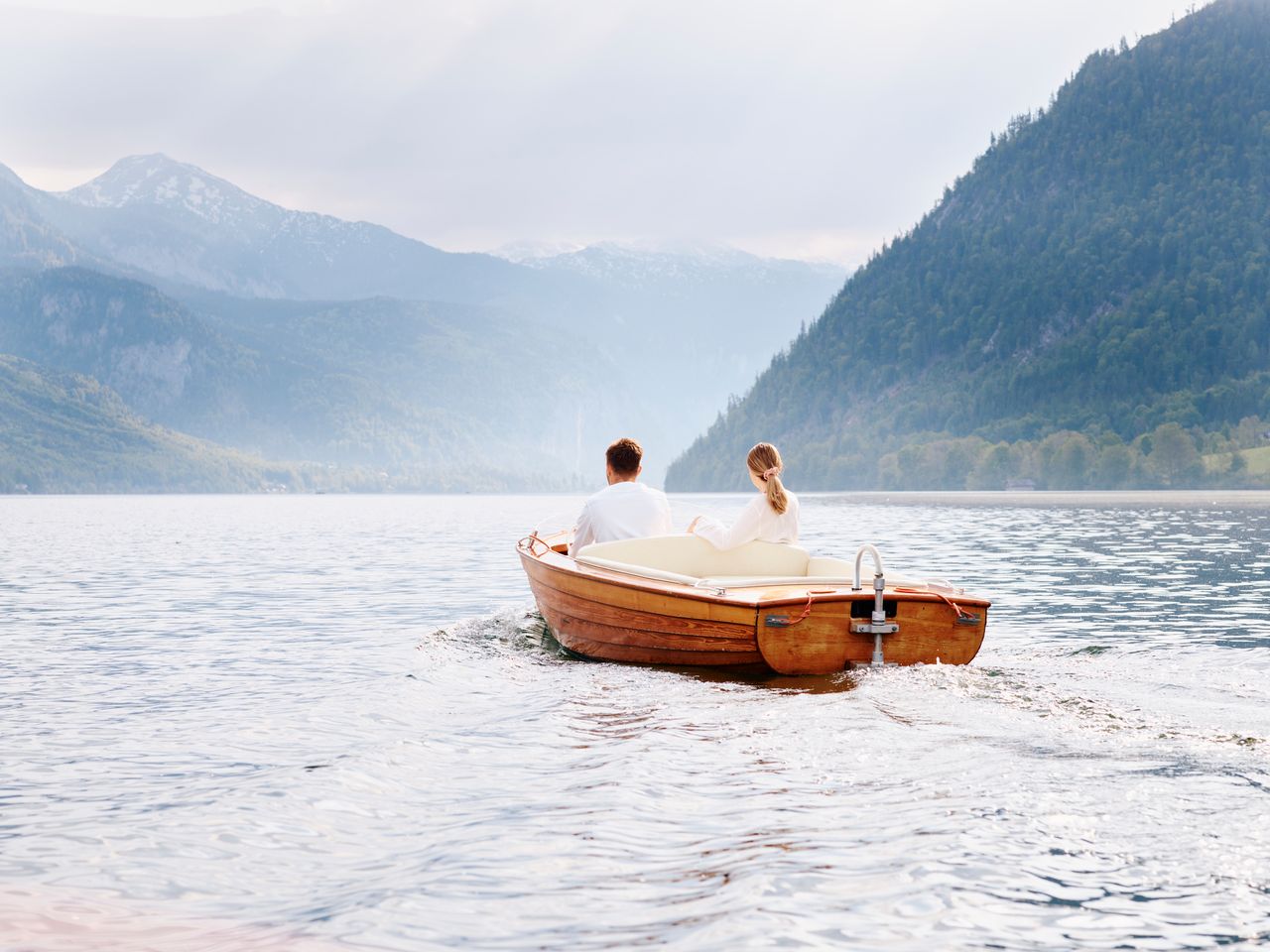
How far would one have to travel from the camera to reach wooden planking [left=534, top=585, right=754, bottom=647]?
13.0 metres

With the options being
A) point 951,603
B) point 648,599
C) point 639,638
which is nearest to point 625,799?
point 951,603

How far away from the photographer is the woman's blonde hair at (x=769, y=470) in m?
14.5

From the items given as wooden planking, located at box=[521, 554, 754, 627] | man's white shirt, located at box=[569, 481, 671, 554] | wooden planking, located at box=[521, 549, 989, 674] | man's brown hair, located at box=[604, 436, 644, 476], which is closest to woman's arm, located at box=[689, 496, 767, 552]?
man's white shirt, located at box=[569, 481, 671, 554]

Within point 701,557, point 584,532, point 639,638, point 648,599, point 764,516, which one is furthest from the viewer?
point 584,532

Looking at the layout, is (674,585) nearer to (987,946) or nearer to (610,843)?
(610,843)

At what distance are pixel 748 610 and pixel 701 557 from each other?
108 inches

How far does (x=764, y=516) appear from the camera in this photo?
49.4 feet

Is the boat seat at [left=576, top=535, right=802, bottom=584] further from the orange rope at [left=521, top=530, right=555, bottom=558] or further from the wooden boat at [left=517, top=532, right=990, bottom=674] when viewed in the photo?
the orange rope at [left=521, top=530, right=555, bottom=558]

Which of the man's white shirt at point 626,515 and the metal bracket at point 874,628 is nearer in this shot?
the metal bracket at point 874,628

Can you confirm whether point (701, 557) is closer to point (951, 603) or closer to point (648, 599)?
point (648, 599)

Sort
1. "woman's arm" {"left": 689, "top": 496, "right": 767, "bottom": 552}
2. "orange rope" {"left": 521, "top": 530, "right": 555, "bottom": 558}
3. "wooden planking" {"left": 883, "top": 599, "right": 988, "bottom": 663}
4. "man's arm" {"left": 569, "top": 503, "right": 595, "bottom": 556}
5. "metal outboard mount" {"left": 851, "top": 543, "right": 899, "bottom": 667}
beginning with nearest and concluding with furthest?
"metal outboard mount" {"left": 851, "top": 543, "right": 899, "bottom": 667}, "wooden planking" {"left": 883, "top": 599, "right": 988, "bottom": 663}, "woman's arm" {"left": 689, "top": 496, "right": 767, "bottom": 552}, "man's arm" {"left": 569, "top": 503, "right": 595, "bottom": 556}, "orange rope" {"left": 521, "top": 530, "right": 555, "bottom": 558}

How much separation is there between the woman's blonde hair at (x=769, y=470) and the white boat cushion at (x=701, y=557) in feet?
2.11

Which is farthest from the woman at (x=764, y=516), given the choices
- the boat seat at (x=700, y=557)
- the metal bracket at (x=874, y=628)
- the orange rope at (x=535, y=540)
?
the orange rope at (x=535, y=540)

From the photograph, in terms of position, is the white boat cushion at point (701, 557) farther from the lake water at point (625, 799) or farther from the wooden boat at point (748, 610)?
the lake water at point (625, 799)
